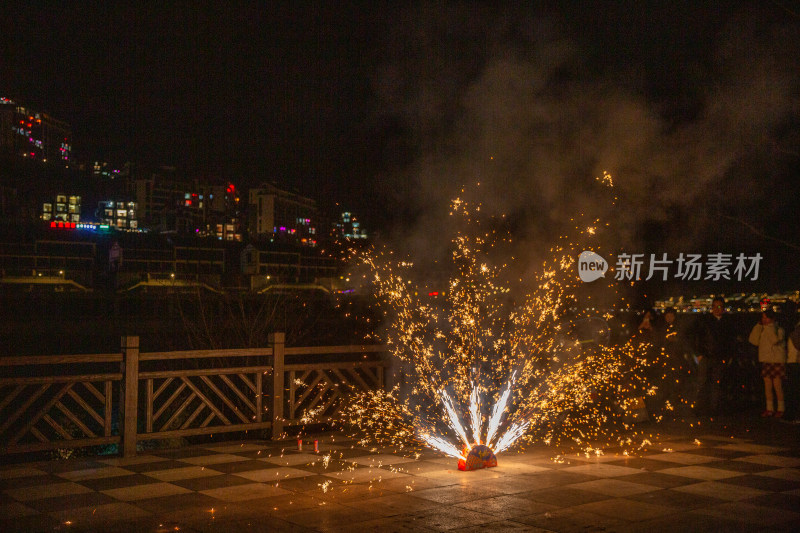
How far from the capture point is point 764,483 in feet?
20.5

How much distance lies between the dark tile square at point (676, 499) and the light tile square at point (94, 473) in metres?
4.46

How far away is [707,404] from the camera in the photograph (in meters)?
11.0

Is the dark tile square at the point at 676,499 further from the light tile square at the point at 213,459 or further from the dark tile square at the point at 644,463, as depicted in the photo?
the light tile square at the point at 213,459

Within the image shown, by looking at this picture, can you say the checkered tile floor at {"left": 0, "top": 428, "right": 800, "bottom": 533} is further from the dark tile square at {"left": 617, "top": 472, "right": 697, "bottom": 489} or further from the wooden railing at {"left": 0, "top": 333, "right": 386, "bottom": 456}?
the wooden railing at {"left": 0, "top": 333, "right": 386, "bottom": 456}

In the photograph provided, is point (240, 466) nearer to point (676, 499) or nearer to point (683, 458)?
point (676, 499)

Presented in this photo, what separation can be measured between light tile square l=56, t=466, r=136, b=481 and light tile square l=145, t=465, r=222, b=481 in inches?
10.8

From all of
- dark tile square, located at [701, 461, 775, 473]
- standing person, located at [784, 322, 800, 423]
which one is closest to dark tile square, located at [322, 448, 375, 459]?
dark tile square, located at [701, 461, 775, 473]

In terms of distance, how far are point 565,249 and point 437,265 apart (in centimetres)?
213

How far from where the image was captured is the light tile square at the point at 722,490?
227 inches

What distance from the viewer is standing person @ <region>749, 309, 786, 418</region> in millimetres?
10476

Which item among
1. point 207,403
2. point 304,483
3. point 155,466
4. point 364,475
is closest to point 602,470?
point 364,475

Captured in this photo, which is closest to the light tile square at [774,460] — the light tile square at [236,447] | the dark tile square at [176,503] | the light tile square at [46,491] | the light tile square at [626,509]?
the light tile square at [626,509]

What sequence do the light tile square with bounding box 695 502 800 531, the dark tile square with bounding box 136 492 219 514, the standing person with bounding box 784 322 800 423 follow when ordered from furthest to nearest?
the standing person with bounding box 784 322 800 423
the dark tile square with bounding box 136 492 219 514
the light tile square with bounding box 695 502 800 531

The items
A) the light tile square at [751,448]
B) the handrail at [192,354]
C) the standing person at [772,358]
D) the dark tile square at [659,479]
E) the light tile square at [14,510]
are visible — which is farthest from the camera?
the standing person at [772,358]
